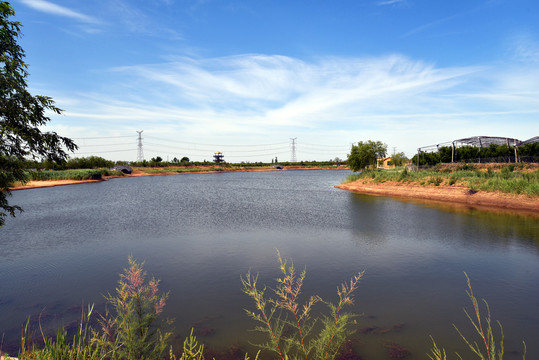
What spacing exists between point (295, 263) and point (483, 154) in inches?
2116

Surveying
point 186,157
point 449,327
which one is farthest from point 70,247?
point 186,157

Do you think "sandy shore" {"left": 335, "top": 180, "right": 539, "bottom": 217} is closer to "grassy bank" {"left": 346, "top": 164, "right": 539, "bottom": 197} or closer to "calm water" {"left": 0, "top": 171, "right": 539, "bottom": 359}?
"grassy bank" {"left": 346, "top": 164, "right": 539, "bottom": 197}

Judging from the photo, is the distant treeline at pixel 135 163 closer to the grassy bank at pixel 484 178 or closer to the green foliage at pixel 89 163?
the green foliage at pixel 89 163

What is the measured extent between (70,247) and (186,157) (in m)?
141

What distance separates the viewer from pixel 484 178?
109 feet

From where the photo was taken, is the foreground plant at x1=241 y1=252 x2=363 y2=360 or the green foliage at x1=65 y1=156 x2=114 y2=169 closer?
the foreground plant at x1=241 y1=252 x2=363 y2=360

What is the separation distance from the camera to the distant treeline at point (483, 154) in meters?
44.4

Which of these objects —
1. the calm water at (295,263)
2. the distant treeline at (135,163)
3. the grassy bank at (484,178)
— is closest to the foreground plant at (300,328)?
the calm water at (295,263)

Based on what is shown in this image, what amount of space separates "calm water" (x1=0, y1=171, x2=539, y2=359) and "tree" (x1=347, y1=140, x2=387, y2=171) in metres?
40.0

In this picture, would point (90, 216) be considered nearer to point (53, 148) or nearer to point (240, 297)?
point (53, 148)

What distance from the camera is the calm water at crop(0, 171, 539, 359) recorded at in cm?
815

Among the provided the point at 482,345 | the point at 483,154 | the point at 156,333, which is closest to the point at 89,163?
the point at 156,333

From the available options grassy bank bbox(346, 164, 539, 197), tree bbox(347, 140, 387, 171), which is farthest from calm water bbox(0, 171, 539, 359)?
tree bbox(347, 140, 387, 171)

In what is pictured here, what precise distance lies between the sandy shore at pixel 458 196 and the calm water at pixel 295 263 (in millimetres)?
4942
